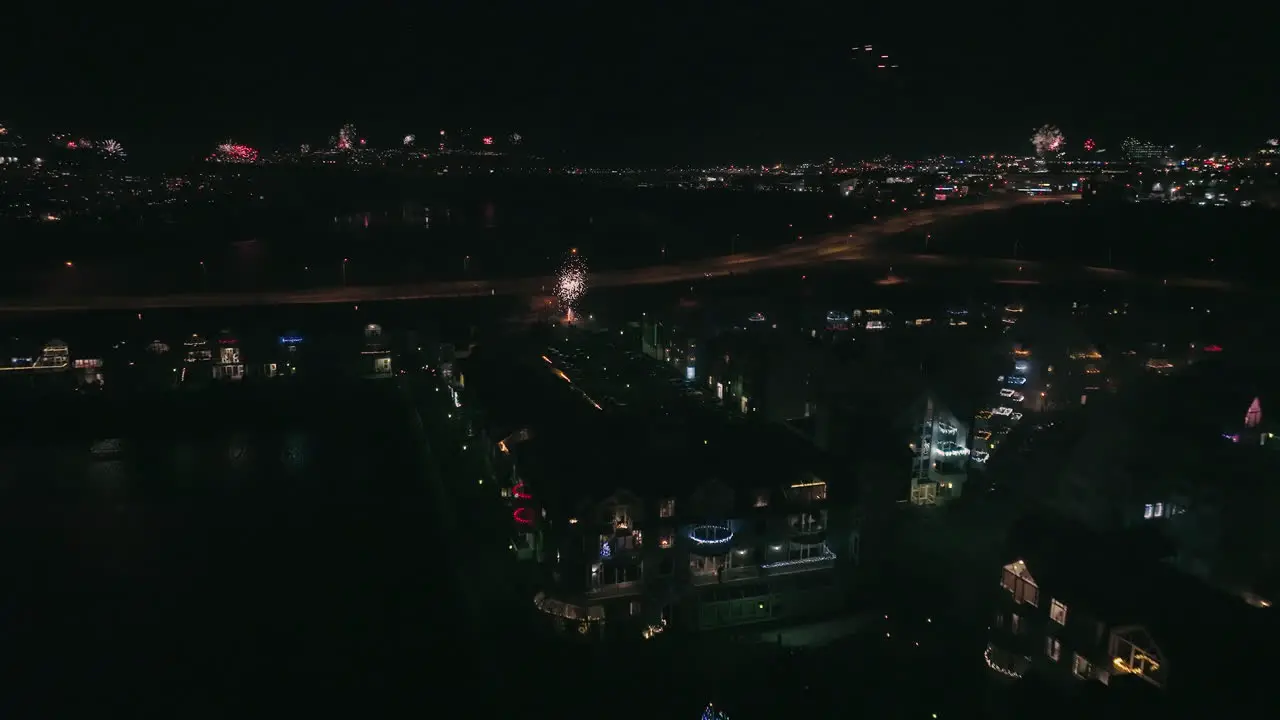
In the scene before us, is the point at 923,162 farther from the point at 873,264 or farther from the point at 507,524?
the point at 507,524

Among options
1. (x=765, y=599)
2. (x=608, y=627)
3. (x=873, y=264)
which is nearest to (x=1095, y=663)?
(x=765, y=599)

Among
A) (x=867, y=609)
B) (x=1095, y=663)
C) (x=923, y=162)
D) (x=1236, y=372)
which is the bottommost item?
(x=867, y=609)

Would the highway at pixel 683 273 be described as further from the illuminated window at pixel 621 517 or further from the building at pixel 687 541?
the illuminated window at pixel 621 517

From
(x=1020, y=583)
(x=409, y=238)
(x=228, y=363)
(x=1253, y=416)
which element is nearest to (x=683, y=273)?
(x=228, y=363)

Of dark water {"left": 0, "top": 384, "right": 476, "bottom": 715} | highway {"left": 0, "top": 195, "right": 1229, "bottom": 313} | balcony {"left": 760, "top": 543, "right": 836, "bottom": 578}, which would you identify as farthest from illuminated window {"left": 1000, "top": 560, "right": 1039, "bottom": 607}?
highway {"left": 0, "top": 195, "right": 1229, "bottom": 313}

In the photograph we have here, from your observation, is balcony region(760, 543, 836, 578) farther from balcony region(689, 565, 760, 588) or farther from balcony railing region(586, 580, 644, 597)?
balcony railing region(586, 580, 644, 597)

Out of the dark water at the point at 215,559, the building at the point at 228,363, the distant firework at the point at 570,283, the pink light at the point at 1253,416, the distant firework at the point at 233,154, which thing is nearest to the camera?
the dark water at the point at 215,559

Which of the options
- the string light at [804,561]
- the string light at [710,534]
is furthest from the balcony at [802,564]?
the string light at [710,534]
